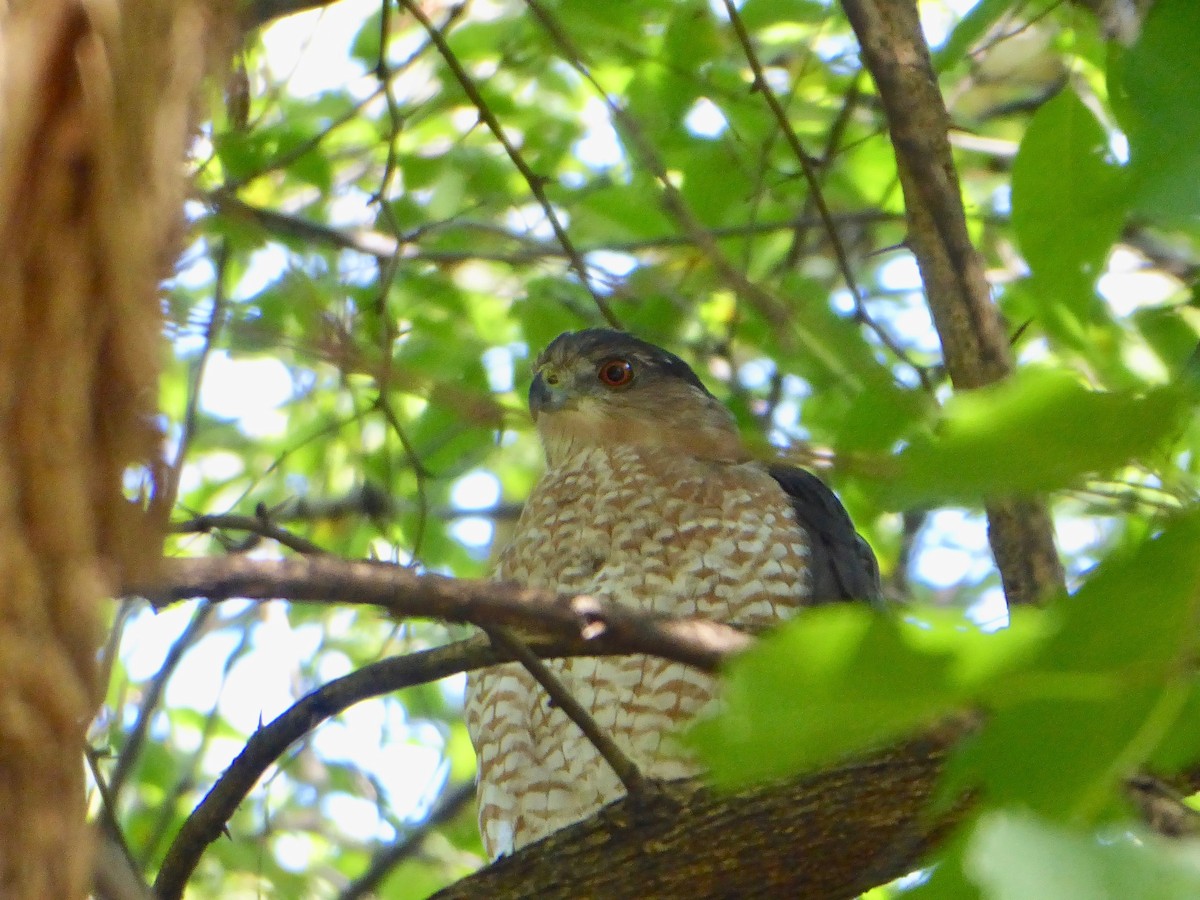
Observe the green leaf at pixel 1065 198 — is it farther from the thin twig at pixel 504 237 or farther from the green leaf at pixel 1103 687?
the thin twig at pixel 504 237

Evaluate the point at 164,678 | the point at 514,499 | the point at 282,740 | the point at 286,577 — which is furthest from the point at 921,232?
the point at 514,499

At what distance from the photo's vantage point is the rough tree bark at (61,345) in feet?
3.49

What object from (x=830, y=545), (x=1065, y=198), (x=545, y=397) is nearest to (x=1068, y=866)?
(x=1065, y=198)

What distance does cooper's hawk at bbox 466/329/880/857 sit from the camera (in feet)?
13.4

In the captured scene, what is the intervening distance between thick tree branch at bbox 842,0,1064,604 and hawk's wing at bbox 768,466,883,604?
2.82 feet

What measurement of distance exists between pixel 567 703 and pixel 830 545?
7.04 ft

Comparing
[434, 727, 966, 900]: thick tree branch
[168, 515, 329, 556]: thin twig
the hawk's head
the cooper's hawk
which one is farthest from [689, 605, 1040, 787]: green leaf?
the hawk's head

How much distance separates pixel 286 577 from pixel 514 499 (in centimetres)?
623

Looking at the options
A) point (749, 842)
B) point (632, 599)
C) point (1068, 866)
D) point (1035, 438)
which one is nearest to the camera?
point (1068, 866)

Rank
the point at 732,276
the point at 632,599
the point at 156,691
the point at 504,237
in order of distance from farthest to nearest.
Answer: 1. the point at 504,237
2. the point at 156,691
3. the point at 632,599
4. the point at 732,276

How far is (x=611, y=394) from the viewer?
568 centimetres

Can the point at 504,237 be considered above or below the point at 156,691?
above

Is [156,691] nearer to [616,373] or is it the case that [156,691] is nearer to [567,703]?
[616,373]

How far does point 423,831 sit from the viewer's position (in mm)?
5539
